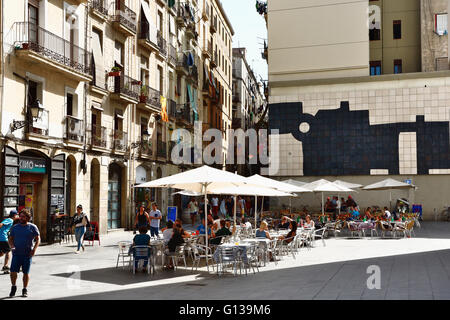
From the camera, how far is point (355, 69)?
33500mm

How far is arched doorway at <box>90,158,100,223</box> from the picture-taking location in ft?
77.7

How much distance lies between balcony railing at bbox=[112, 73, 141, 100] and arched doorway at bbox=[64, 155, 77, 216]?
204 inches

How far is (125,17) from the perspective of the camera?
26.1 meters

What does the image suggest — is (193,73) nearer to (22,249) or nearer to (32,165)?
(32,165)

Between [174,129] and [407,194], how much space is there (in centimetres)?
1656

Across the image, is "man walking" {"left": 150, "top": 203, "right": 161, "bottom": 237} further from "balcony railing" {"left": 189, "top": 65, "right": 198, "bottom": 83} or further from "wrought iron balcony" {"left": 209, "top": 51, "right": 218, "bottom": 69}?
"wrought iron balcony" {"left": 209, "top": 51, "right": 218, "bottom": 69}

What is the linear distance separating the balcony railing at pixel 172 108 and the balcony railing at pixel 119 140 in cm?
754

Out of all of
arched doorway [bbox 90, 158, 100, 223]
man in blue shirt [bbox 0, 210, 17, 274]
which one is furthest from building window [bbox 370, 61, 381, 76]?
man in blue shirt [bbox 0, 210, 17, 274]

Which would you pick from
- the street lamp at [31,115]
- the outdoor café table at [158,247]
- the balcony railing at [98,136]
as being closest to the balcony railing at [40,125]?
the street lamp at [31,115]

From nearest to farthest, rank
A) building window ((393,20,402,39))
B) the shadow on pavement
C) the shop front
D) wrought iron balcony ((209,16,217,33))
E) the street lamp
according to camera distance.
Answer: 1. the shadow on pavement
2. the street lamp
3. the shop front
4. building window ((393,20,402,39))
5. wrought iron balcony ((209,16,217,33))

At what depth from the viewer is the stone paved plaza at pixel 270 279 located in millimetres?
9305

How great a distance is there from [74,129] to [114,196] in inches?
236

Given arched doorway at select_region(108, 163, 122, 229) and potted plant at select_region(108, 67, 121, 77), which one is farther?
arched doorway at select_region(108, 163, 122, 229)

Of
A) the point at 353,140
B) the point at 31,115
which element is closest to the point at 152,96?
the point at 31,115
